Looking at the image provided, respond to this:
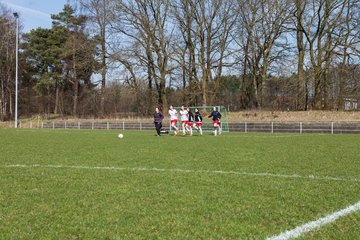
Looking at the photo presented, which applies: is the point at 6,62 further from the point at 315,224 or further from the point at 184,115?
the point at 315,224

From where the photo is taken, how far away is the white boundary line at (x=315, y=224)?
416cm

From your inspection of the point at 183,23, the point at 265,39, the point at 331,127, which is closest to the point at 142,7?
the point at 183,23

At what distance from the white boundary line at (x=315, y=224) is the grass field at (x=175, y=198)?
0.08m

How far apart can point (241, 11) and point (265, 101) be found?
968 centimetres

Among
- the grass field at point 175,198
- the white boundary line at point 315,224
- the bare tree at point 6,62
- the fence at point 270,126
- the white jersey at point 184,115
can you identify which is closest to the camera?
the white boundary line at point 315,224

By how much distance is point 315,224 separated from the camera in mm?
4547

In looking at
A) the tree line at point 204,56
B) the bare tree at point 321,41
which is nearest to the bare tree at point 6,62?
the tree line at point 204,56

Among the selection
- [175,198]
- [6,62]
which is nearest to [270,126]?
[175,198]

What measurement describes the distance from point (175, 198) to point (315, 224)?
218cm

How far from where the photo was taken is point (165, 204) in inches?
221

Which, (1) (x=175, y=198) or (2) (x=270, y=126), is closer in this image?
(1) (x=175, y=198)

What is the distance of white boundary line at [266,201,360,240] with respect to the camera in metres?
4.16

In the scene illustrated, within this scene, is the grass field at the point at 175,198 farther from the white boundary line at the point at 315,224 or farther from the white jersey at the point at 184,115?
the white jersey at the point at 184,115

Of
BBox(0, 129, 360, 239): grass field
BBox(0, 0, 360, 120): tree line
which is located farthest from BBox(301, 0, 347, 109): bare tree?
BBox(0, 129, 360, 239): grass field
